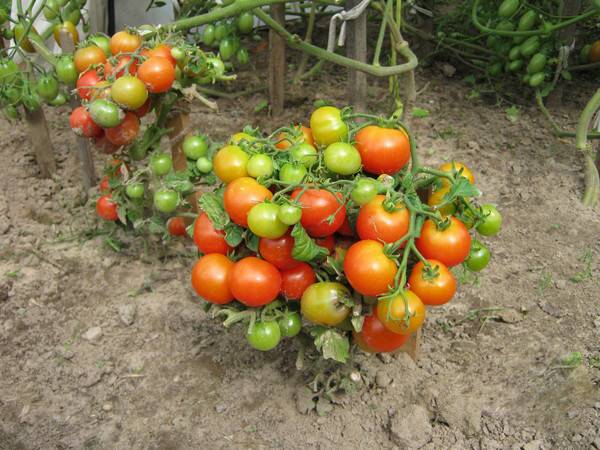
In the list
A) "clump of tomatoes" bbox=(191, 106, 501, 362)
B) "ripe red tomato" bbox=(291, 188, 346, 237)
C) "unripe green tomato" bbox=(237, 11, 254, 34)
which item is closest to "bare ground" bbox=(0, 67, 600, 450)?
"clump of tomatoes" bbox=(191, 106, 501, 362)

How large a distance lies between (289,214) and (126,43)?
0.91 m

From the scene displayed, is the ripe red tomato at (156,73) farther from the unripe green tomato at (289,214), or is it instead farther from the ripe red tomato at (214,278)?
the unripe green tomato at (289,214)

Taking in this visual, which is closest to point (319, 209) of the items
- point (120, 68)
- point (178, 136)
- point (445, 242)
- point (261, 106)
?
point (445, 242)

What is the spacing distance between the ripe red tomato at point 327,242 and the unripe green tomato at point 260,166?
21 cm

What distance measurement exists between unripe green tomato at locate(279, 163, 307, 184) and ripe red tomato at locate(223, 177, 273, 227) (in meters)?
0.05

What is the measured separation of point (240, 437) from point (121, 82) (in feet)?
3.46

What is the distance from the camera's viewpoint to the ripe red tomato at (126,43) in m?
1.91

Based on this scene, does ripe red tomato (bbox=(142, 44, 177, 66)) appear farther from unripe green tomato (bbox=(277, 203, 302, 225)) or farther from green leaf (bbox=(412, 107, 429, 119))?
green leaf (bbox=(412, 107, 429, 119))

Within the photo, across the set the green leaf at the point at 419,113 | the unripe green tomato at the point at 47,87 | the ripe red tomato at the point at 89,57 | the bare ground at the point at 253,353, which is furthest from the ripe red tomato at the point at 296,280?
the green leaf at the point at 419,113

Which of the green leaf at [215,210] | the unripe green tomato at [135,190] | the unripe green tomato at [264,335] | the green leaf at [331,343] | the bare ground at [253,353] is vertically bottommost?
the bare ground at [253,353]

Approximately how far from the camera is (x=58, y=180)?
111 inches

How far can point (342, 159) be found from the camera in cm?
150

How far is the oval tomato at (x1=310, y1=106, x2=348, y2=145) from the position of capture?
1604 mm

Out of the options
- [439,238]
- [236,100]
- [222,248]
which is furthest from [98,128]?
[236,100]
